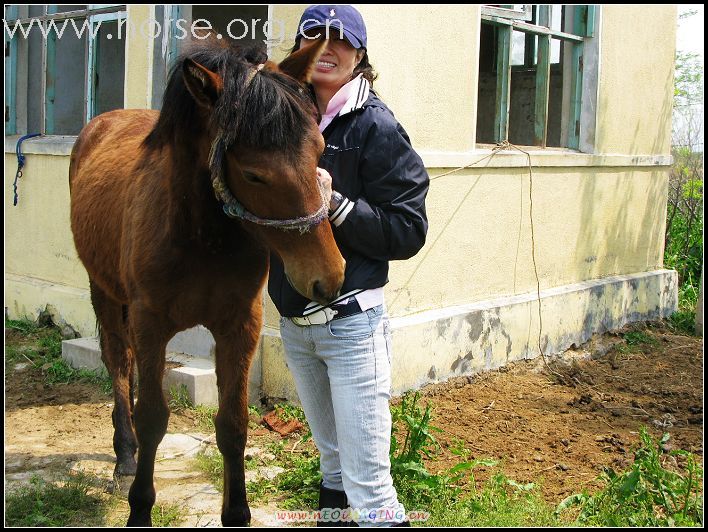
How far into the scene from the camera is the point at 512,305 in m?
6.06

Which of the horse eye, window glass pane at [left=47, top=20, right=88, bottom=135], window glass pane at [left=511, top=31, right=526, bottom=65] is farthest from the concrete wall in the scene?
the horse eye

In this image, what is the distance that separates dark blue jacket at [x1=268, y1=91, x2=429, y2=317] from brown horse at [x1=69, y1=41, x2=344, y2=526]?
14cm

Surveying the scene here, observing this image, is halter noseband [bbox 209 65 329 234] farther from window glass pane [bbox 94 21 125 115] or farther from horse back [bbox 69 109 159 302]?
window glass pane [bbox 94 21 125 115]

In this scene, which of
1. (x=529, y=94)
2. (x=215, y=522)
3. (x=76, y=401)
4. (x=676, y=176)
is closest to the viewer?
(x=215, y=522)

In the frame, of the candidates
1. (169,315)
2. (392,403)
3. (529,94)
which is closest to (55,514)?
(169,315)

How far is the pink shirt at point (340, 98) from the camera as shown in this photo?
261 cm

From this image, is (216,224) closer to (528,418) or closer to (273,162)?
(273,162)

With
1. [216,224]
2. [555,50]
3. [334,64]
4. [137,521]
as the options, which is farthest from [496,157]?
[137,521]

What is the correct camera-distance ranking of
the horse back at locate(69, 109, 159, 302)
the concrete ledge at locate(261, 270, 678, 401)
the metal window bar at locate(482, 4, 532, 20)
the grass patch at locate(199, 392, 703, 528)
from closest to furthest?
the grass patch at locate(199, 392, 703, 528) < the horse back at locate(69, 109, 159, 302) < the concrete ledge at locate(261, 270, 678, 401) < the metal window bar at locate(482, 4, 532, 20)

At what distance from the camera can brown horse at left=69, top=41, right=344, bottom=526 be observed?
94.7 inches

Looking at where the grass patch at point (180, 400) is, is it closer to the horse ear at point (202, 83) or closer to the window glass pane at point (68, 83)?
the horse ear at point (202, 83)

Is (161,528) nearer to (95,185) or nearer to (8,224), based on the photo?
(95,185)

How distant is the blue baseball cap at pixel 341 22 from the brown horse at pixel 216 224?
108 millimetres

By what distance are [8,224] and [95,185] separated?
130 inches
